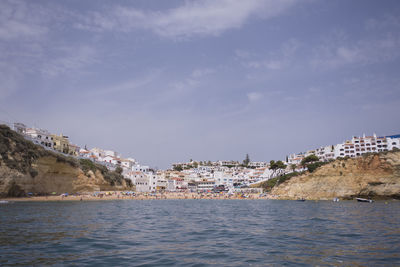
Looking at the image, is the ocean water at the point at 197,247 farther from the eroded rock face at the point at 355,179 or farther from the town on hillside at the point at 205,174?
the town on hillside at the point at 205,174

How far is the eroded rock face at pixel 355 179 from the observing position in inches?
2076

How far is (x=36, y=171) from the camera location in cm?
4794

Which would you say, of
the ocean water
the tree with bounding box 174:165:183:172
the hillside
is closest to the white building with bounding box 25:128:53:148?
the hillside

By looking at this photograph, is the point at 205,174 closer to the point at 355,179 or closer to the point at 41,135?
the point at 41,135

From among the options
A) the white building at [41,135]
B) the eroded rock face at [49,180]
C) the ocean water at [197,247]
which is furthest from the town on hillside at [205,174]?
the ocean water at [197,247]

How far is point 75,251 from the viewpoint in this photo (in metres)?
11.5

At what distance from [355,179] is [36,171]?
57080 mm

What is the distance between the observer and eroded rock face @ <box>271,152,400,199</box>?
5272 cm

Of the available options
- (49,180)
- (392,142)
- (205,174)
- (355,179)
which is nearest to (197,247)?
(49,180)

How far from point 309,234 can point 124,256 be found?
34.3ft

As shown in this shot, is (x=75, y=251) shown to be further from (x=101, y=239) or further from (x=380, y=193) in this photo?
(x=380, y=193)

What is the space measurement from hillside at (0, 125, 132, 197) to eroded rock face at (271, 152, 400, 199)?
4470 centimetres

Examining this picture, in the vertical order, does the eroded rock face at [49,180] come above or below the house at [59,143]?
below

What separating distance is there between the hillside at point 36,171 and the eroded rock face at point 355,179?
1760 inches
